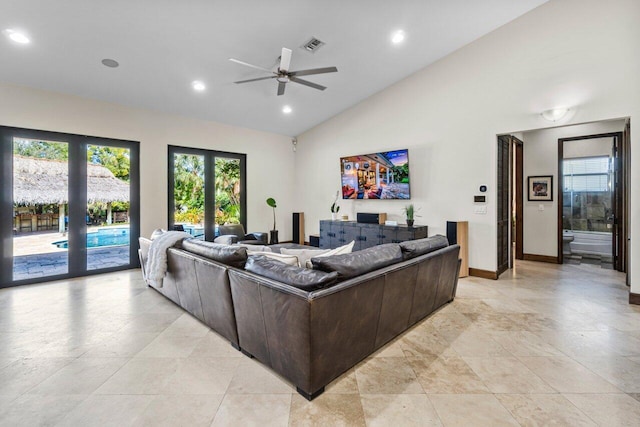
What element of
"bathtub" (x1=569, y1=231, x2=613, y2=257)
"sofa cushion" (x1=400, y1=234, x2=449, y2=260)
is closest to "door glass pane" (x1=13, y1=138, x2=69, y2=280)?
"sofa cushion" (x1=400, y1=234, x2=449, y2=260)

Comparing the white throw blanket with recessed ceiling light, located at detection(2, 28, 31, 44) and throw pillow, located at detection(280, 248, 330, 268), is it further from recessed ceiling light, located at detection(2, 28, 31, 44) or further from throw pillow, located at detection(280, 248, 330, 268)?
recessed ceiling light, located at detection(2, 28, 31, 44)

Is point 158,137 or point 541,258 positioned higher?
point 158,137

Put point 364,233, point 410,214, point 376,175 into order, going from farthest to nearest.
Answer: point 376,175
point 364,233
point 410,214

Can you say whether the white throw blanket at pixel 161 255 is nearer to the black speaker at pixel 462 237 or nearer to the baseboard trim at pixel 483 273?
the black speaker at pixel 462 237

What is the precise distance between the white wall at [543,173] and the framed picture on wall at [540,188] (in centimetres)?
6

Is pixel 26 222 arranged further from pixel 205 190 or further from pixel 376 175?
pixel 376 175

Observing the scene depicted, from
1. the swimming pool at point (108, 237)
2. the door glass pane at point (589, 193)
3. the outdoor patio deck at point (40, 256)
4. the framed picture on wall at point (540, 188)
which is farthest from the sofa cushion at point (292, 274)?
the door glass pane at point (589, 193)

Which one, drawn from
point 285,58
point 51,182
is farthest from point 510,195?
point 51,182

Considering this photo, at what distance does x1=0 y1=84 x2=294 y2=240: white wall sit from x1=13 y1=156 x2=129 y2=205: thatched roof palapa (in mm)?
509

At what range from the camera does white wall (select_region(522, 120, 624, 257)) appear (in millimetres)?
5645

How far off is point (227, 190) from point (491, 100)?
548 centimetres

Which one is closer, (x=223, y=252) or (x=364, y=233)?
(x=223, y=252)

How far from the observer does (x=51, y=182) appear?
4.55 metres

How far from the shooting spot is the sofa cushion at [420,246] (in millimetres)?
2711
